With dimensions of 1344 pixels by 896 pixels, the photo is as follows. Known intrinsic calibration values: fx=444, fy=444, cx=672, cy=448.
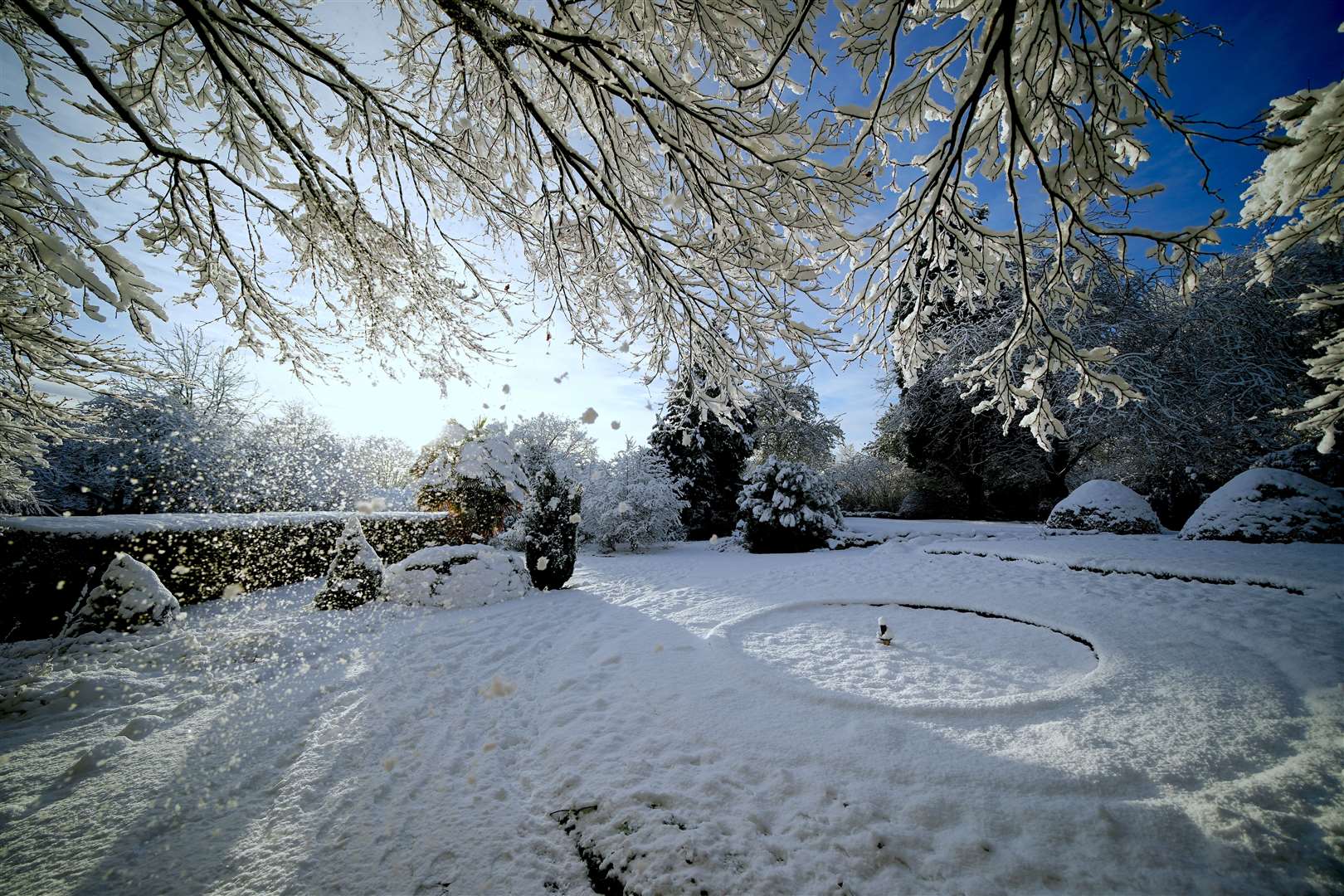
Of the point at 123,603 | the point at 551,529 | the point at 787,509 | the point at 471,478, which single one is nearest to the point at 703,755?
the point at 551,529

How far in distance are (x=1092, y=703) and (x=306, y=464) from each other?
22.8 metres

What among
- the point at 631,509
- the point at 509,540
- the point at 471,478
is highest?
the point at 471,478

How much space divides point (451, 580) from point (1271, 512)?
1301 cm

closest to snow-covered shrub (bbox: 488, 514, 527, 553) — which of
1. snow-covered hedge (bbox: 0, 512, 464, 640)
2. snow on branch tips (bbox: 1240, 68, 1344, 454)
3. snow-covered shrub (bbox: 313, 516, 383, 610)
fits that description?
snow-covered hedge (bbox: 0, 512, 464, 640)

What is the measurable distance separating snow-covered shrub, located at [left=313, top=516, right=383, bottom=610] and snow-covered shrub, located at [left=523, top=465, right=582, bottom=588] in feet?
7.09

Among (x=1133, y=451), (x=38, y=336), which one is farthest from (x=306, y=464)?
(x=1133, y=451)

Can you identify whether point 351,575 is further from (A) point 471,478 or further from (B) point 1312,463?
(B) point 1312,463

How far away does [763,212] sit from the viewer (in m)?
2.50

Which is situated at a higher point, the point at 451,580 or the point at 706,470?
the point at 706,470

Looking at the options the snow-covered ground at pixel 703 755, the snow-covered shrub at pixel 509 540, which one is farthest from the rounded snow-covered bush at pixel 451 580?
the snow-covered shrub at pixel 509 540

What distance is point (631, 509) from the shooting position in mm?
11609

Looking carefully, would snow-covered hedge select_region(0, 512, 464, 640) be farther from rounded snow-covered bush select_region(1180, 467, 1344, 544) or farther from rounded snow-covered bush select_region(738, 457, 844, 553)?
rounded snow-covered bush select_region(1180, 467, 1344, 544)

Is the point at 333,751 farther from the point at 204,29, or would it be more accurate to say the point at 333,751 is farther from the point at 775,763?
the point at 204,29

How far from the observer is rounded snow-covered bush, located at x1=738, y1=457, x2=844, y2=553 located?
10.6 meters
